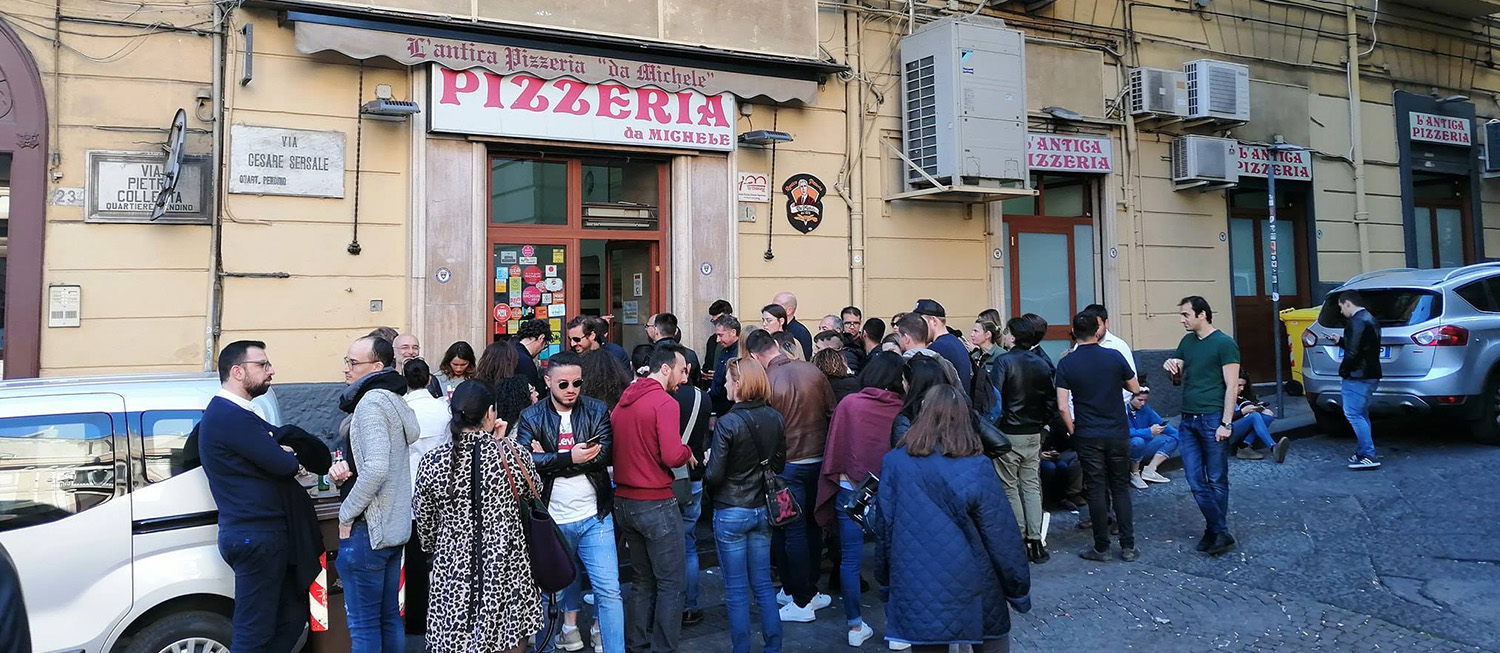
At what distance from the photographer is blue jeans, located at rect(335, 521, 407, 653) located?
4887 mm

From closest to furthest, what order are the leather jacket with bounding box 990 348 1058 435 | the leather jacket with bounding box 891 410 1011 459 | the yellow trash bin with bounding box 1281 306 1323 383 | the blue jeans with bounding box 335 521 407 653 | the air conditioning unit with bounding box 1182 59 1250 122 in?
the blue jeans with bounding box 335 521 407 653, the leather jacket with bounding box 891 410 1011 459, the leather jacket with bounding box 990 348 1058 435, the yellow trash bin with bounding box 1281 306 1323 383, the air conditioning unit with bounding box 1182 59 1250 122

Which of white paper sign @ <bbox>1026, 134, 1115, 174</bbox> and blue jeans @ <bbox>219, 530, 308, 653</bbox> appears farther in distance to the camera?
white paper sign @ <bbox>1026, 134, 1115, 174</bbox>

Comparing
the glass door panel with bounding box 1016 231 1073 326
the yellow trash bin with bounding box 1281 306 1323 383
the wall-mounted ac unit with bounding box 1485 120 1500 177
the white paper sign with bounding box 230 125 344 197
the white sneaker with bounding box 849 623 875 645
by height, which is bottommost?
the white sneaker with bounding box 849 623 875 645

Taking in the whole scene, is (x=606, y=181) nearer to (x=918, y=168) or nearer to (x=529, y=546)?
(x=918, y=168)

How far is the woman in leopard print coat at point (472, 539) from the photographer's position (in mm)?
4371

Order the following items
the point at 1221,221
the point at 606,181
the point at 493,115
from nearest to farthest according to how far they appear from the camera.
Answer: the point at 493,115
the point at 606,181
the point at 1221,221

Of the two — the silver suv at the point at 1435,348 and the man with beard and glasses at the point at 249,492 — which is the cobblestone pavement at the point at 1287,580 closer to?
the silver suv at the point at 1435,348

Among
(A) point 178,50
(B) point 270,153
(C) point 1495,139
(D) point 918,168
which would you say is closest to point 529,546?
(B) point 270,153

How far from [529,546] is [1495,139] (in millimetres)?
18217

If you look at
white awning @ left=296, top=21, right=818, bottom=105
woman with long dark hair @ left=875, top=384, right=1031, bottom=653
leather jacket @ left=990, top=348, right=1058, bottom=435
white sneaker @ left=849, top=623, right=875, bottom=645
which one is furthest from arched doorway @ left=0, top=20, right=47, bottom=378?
leather jacket @ left=990, top=348, right=1058, bottom=435

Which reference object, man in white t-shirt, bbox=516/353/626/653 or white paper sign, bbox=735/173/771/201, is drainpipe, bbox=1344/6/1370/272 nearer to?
white paper sign, bbox=735/173/771/201

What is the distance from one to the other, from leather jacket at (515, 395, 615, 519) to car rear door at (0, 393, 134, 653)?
73.0 inches

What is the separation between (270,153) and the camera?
27.8ft

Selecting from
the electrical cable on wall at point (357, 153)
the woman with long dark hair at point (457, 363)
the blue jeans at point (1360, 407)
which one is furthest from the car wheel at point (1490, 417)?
the electrical cable on wall at point (357, 153)
